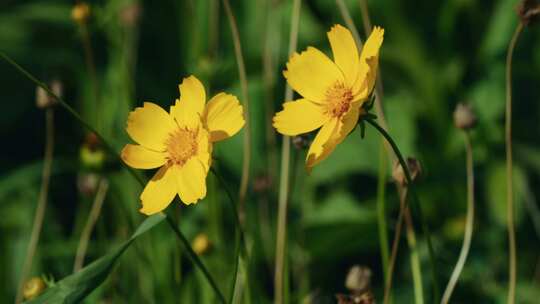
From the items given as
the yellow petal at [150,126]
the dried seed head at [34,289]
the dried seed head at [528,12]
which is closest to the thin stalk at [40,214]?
the dried seed head at [34,289]

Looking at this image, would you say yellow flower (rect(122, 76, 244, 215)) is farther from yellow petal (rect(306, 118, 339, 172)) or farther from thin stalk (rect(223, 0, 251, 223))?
thin stalk (rect(223, 0, 251, 223))

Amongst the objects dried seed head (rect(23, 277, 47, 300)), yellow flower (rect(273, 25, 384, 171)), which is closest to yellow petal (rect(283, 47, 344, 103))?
yellow flower (rect(273, 25, 384, 171))

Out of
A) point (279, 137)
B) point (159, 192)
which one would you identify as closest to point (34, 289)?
point (159, 192)

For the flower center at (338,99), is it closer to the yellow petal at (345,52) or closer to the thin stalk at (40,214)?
the yellow petal at (345,52)

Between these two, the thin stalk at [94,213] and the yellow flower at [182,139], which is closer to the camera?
the yellow flower at [182,139]

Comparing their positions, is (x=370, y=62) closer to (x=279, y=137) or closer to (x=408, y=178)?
(x=408, y=178)
